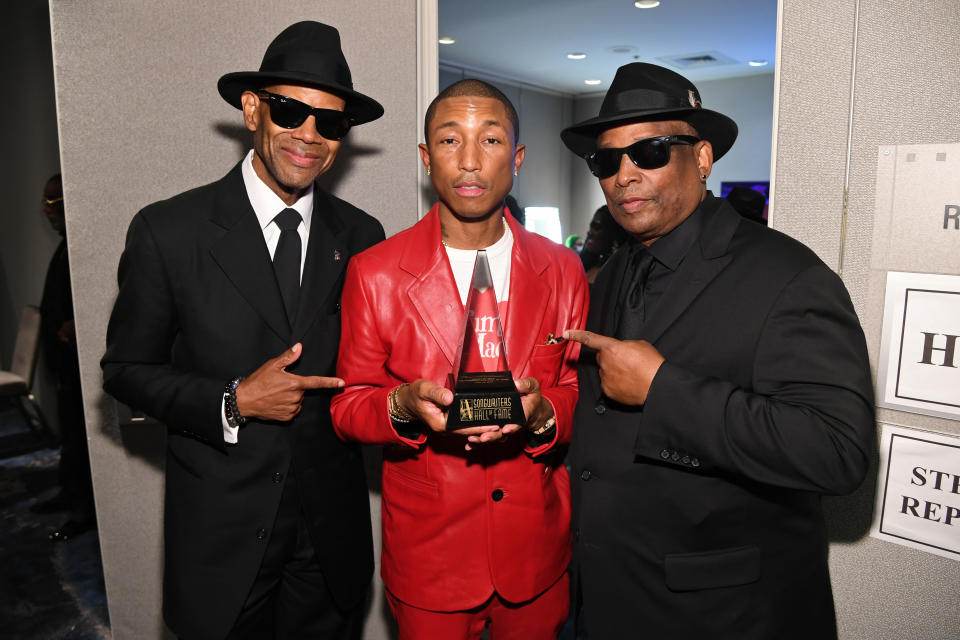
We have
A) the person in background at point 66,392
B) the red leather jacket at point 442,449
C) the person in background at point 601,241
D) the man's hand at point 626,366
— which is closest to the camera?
the man's hand at point 626,366

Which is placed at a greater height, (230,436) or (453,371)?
(453,371)

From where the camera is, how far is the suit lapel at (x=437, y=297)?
1818 millimetres

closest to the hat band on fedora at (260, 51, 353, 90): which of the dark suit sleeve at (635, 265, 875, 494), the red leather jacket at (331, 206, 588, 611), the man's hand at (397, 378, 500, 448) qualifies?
the red leather jacket at (331, 206, 588, 611)

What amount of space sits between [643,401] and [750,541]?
1.60ft

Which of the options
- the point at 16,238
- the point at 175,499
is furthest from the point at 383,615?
the point at 16,238

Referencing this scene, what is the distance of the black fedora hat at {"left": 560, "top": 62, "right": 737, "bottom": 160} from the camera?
171 cm

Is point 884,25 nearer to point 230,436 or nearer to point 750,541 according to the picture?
point 750,541

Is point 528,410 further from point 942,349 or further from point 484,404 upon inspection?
point 942,349

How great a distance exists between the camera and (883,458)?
6.98 ft

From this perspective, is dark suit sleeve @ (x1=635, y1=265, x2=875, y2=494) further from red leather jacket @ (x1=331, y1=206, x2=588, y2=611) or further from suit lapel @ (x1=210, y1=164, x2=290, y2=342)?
suit lapel @ (x1=210, y1=164, x2=290, y2=342)

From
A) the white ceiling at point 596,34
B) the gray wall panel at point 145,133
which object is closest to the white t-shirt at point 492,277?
the gray wall panel at point 145,133

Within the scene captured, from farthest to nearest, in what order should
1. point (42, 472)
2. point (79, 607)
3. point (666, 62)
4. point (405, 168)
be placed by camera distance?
1. point (666, 62)
2. point (42, 472)
3. point (79, 607)
4. point (405, 168)

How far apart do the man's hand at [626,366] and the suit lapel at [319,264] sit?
850 millimetres

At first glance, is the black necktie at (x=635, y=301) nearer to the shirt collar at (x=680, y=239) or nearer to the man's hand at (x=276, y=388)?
the shirt collar at (x=680, y=239)
